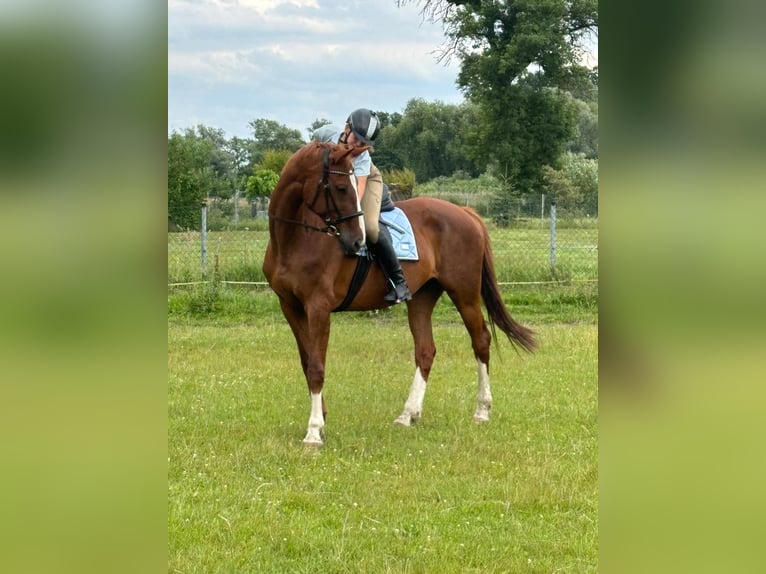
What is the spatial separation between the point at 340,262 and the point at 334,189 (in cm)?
63

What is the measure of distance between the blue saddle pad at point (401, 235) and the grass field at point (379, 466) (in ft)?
4.53

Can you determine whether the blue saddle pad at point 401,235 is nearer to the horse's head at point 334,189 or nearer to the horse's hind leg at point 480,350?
the horse's head at point 334,189

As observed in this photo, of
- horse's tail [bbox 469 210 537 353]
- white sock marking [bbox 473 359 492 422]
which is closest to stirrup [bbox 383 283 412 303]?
Result: white sock marking [bbox 473 359 492 422]

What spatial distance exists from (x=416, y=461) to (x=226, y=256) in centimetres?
828

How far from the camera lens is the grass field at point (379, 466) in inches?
141

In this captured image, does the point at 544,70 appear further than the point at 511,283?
Yes

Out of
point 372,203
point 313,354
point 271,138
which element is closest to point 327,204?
point 372,203

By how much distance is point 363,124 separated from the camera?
5867 mm

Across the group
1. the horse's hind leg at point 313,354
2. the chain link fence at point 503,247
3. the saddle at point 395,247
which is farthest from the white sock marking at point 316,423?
the chain link fence at point 503,247

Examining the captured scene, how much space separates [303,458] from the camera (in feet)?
16.8

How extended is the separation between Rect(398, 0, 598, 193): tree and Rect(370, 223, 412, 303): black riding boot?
18377mm
